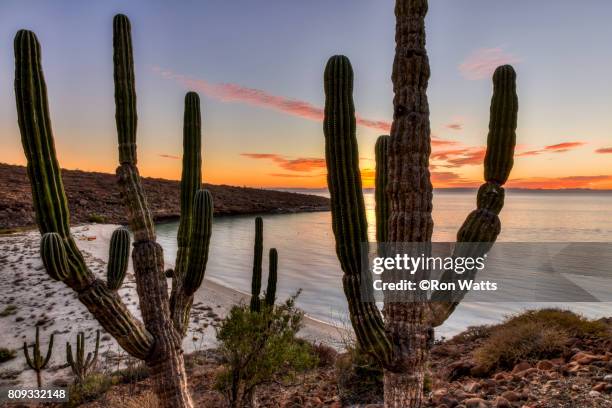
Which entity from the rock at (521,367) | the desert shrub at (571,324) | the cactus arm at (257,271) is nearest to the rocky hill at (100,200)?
the cactus arm at (257,271)

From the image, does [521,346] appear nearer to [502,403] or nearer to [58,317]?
[502,403]

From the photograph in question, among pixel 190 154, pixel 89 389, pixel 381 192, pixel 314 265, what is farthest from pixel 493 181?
pixel 314 265

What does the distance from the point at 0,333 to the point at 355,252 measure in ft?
40.8

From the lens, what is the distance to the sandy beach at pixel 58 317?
952 cm

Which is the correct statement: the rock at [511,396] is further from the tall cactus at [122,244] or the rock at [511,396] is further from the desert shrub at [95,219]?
the desert shrub at [95,219]

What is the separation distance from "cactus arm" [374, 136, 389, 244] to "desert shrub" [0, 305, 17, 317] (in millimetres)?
13898

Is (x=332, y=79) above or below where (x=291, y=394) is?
→ above

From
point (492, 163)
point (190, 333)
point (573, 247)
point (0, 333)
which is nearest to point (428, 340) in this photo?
point (492, 163)

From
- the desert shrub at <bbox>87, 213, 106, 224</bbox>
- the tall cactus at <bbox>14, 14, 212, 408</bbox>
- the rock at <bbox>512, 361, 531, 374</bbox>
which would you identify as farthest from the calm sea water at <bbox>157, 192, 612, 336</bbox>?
the tall cactus at <bbox>14, 14, 212, 408</bbox>

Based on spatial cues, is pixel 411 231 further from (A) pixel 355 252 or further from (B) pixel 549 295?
(B) pixel 549 295

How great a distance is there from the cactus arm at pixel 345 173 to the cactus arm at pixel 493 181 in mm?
937

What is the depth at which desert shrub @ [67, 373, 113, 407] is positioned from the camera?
748cm

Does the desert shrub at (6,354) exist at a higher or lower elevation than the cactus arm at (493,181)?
lower

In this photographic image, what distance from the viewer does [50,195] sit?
4.31 meters
